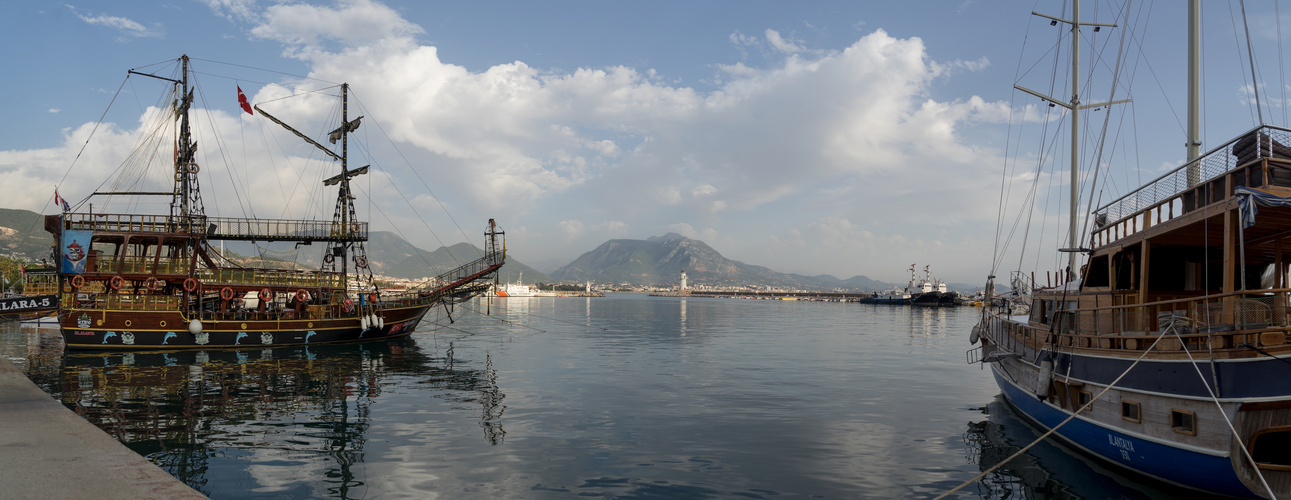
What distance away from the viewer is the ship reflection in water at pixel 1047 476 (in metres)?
11.8

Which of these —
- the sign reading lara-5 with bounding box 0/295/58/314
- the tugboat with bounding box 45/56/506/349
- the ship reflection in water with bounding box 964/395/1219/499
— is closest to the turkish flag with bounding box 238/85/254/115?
the tugboat with bounding box 45/56/506/349

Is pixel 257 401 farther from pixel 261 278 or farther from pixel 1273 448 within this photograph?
pixel 1273 448

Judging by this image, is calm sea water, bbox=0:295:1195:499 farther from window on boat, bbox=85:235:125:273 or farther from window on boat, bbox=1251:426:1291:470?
window on boat, bbox=85:235:125:273

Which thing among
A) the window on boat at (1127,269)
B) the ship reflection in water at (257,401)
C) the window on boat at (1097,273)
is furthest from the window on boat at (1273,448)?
the ship reflection in water at (257,401)

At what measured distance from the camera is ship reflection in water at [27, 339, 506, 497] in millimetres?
13328

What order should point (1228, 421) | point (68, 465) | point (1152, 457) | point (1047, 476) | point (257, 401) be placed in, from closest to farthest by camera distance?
point (68, 465) < point (1228, 421) < point (1152, 457) < point (1047, 476) < point (257, 401)

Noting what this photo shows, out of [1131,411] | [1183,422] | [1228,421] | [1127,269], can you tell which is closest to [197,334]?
[1131,411]

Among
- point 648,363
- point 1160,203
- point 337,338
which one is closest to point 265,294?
point 337,338

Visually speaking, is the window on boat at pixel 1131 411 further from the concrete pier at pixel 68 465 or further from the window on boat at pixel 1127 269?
the concrete pier at pixel 68 465

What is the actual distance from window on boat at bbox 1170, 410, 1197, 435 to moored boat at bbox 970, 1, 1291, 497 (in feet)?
0.07

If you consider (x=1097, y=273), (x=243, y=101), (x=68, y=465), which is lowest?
(x=68, y=465)

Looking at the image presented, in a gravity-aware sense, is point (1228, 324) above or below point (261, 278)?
below

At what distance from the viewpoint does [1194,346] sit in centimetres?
1099

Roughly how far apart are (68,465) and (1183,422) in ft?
57.7
